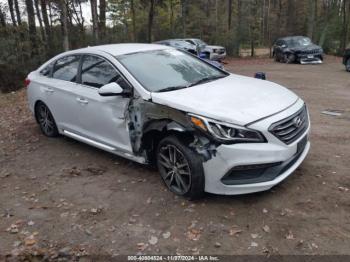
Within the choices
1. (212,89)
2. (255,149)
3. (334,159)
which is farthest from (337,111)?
(255,149)

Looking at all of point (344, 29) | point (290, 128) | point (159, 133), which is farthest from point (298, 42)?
point (159, 133)

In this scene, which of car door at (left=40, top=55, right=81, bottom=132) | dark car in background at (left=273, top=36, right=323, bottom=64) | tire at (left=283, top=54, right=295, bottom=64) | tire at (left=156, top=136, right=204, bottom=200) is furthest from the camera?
tire at (left=283, top=54, right=295, bottom=64)

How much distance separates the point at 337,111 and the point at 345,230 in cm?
521

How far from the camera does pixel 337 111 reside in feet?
27.5

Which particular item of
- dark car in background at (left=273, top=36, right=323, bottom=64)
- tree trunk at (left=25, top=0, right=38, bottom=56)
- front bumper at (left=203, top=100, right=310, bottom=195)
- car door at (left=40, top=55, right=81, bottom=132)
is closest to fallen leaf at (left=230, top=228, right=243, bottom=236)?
front bumper at (left=203, top=100, right=310, bottom=195)

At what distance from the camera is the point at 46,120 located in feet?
22.9

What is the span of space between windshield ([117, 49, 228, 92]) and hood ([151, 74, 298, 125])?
230mm

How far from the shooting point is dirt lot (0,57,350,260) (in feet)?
12.1

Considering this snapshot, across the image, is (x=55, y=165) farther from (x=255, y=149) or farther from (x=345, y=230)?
(x=345, y=230)

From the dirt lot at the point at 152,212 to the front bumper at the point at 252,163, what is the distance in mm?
289

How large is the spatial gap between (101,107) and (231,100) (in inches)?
73.7

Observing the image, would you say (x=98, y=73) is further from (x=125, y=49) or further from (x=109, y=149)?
(x=109, y=149)

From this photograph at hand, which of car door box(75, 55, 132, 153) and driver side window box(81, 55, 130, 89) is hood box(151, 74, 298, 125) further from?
driver side window box(81, 55, 130, 89)

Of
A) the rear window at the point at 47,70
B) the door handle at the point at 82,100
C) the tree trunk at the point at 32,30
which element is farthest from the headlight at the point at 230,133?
the tree trunk at the point at 32,30
